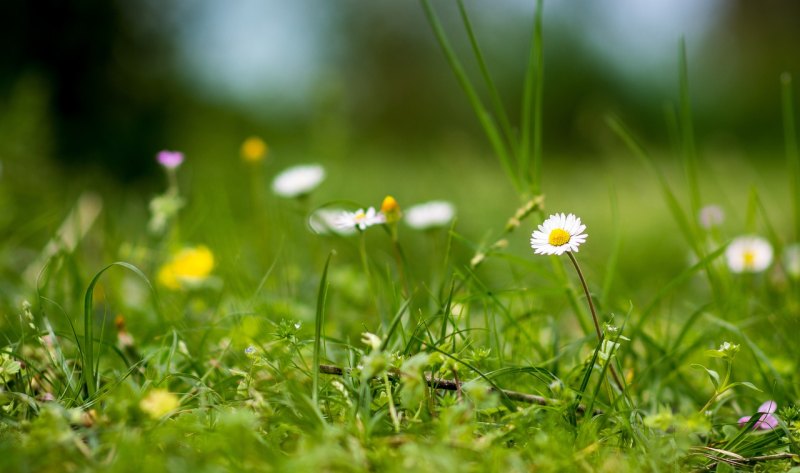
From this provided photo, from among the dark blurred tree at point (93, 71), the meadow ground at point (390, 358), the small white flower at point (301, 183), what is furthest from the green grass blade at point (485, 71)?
the dark blurred tree at point (93, 71)

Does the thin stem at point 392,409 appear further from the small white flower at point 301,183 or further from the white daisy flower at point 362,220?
the small white flower at point 301,183

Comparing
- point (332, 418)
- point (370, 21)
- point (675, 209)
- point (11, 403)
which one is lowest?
point (11, 403)

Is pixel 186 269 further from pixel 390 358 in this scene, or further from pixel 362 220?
pixel 390 358

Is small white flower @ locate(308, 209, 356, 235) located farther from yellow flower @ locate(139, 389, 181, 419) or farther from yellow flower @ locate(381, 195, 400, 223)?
yellow flower @ locate(139, 389, 181, 419)

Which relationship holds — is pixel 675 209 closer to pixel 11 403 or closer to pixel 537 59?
pixel 537 59

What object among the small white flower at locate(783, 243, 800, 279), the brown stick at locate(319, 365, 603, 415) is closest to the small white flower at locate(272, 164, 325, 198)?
the brown stick at locate(319, 365, 603, 415)

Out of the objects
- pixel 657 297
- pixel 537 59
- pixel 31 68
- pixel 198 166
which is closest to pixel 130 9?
pixel 31 68

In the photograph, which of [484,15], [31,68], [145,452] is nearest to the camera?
[145,452]

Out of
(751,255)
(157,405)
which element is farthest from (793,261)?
(157,405)
